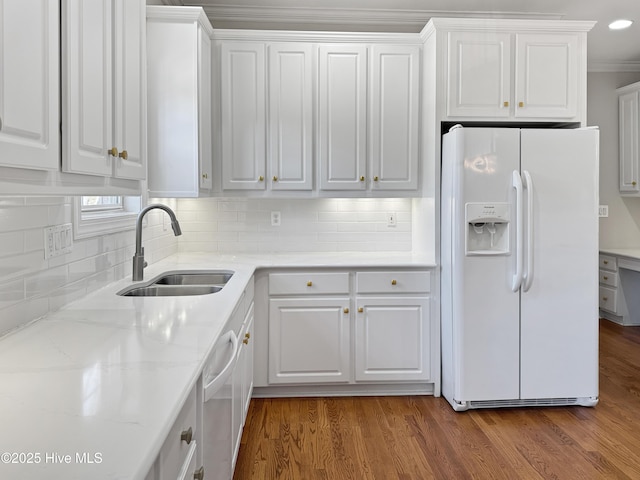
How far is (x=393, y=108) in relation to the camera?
339cm

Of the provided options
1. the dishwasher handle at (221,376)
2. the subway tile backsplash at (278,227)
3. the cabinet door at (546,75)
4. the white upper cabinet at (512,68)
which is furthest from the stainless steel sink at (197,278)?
the cabinet door at (546,75)

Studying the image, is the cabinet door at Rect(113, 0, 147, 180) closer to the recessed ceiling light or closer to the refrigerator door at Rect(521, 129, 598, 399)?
the refrigerator door at Rect(521, 129, 598, 399)

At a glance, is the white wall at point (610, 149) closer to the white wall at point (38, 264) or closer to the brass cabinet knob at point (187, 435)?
the white wall at point (38, 264)

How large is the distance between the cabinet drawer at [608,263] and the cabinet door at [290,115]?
11.2 feet

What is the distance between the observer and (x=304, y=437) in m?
2.72

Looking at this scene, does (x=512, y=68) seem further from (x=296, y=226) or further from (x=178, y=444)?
(x=178, y=444)

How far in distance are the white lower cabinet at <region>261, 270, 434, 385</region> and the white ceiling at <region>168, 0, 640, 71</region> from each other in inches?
77.6

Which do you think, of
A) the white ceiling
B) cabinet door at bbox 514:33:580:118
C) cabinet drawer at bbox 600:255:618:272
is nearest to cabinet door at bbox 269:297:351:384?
cabinet door at bbox 514:33:580:118

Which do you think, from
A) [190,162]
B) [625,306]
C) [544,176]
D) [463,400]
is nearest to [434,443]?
[463,400]

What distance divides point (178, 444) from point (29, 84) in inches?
32.8

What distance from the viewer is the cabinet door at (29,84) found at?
963mm

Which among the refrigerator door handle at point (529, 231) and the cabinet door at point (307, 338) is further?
the cabinet door at point (307, 338)

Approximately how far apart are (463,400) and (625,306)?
3014 millimetres

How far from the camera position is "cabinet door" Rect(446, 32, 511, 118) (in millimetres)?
3184
